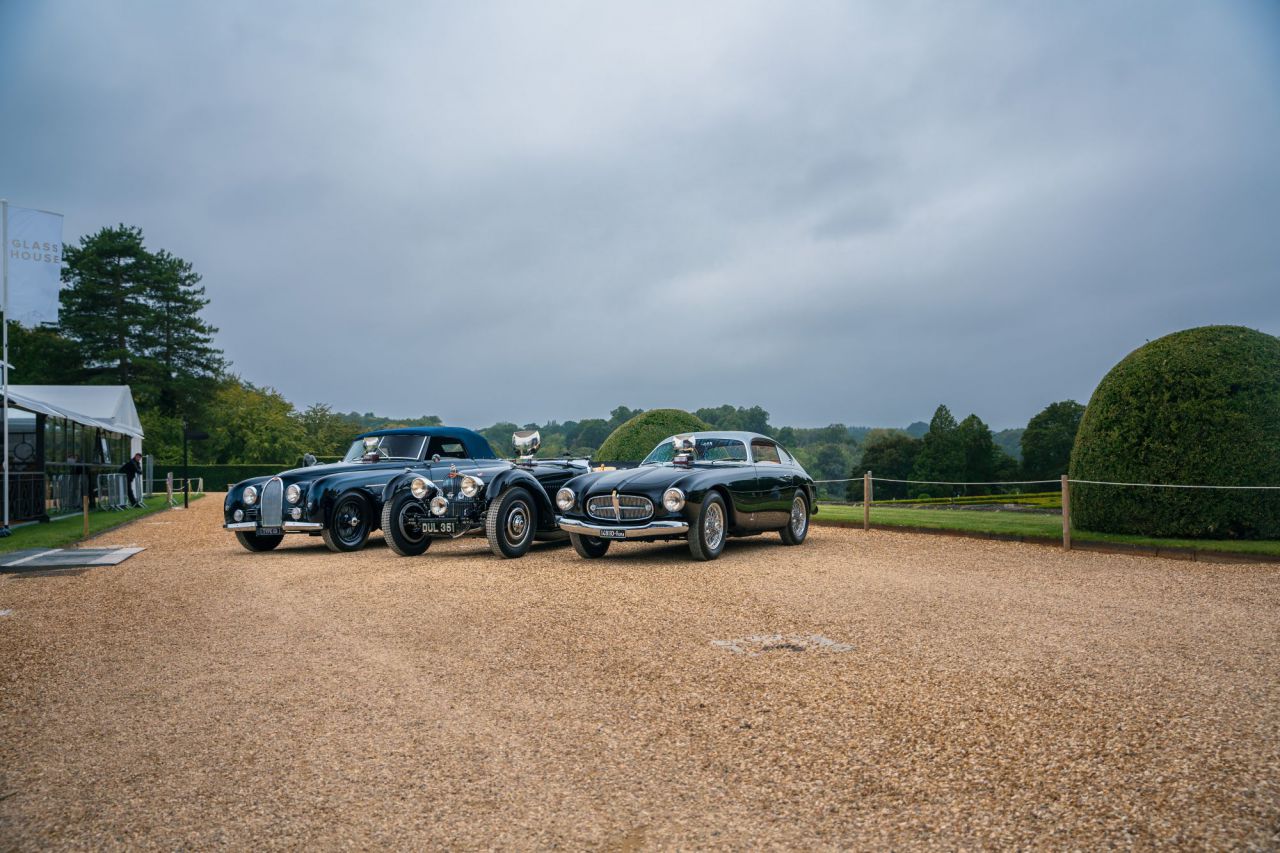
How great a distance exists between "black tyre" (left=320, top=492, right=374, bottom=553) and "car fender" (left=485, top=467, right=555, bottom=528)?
2.44 metres

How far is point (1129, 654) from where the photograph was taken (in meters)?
5.65

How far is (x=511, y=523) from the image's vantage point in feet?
37.4

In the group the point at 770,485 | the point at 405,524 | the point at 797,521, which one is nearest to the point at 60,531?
the point at 405,524

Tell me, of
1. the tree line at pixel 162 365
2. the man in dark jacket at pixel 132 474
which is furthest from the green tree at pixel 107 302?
the man in dark jacket at pixel 132 474

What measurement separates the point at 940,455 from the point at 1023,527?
30838 millimetres

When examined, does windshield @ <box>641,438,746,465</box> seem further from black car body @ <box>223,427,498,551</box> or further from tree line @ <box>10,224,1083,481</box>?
tree line @ <box>10,224,1083,481</box>

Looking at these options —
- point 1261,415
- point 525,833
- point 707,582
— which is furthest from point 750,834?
point 1261,415

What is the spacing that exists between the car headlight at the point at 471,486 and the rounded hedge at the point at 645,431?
9.59m

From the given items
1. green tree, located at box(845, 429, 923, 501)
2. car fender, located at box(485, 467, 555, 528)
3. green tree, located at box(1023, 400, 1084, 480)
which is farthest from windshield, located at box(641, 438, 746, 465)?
green tree, located at box(845, 429, 923, 501)

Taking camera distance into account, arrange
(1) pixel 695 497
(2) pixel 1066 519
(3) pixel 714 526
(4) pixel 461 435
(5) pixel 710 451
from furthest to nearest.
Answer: (4) pixel 461 435 → (5) pixel 710 451 → (2) pixel 1066 519 → (3) pixel 714 526 → (1) pixel 695 497

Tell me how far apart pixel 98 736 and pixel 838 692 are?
12.4 ft

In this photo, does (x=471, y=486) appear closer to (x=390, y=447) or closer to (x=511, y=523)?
(x=511, y=523)

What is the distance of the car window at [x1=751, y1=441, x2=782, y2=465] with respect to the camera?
12.2m

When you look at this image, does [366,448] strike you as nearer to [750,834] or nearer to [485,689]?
[485,689]
